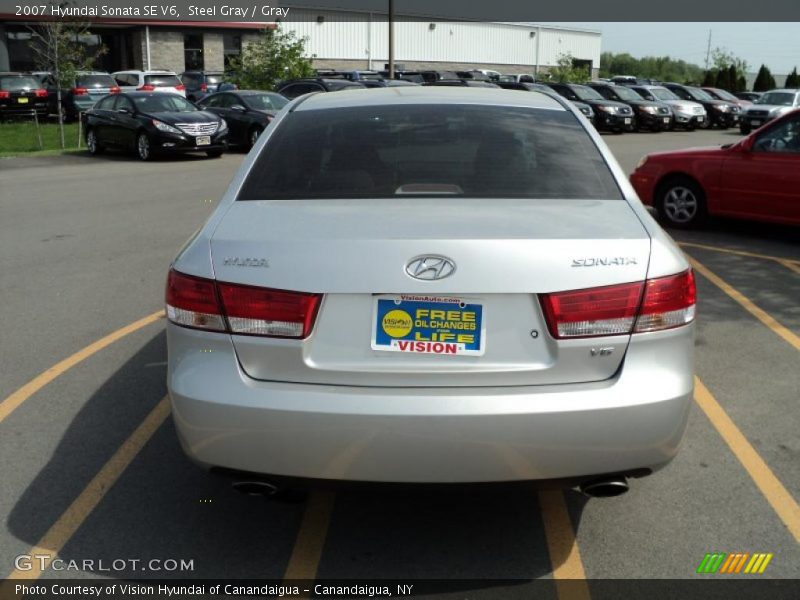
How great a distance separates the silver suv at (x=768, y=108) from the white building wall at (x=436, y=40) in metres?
30.8

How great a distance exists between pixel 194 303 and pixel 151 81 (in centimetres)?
3377

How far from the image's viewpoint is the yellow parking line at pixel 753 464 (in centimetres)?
391

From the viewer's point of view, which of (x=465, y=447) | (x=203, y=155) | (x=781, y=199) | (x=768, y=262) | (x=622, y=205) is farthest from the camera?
(x=203, y=155)

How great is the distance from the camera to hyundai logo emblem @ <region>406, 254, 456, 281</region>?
3.09m

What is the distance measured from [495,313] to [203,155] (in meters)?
20.4

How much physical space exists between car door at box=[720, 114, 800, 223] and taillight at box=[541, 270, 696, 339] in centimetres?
745

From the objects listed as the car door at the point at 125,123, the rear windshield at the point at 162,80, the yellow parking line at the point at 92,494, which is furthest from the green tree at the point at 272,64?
the yellow parking line at the point at 92,494

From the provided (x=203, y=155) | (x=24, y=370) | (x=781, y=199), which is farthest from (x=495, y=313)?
(x=203, y=155)

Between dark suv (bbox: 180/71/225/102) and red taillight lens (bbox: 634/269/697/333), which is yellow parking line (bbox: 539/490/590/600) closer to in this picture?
red taillight lens (bbox: 634/269/697/333)

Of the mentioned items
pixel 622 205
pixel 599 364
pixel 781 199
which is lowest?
pixel 781 199

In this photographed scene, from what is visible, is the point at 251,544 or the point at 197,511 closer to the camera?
the point at 251,544

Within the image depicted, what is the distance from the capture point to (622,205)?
364 cm

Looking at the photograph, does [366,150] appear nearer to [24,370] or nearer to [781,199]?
[24,370]

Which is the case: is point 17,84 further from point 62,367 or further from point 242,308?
point 242,308
